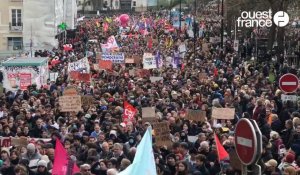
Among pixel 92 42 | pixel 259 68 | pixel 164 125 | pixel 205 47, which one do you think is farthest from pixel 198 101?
pixel 92 42

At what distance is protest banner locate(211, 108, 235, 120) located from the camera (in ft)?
53.5

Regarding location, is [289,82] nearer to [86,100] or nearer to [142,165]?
[86,100]

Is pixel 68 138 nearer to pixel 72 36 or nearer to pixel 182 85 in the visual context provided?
pixel 182 85

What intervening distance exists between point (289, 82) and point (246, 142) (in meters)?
11.8

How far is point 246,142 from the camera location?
6648mm

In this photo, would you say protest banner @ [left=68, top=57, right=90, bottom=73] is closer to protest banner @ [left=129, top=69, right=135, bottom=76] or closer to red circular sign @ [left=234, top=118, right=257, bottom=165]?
protest banner @ [left=129, top=69, right=135, bottom=76]

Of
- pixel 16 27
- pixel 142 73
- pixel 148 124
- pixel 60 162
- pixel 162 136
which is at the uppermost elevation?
pixel 16 27

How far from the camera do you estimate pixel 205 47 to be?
40.5m

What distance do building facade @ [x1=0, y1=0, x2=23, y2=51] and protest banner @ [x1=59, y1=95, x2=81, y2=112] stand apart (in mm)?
44156

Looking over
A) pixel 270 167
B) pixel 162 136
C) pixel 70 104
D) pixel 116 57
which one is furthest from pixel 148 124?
pixel 116 57

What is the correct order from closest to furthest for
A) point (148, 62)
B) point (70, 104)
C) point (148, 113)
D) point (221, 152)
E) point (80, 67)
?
point (221, 152) → point (148, 113) → point (70, 104) → point (80, 67) → point (148, 62)

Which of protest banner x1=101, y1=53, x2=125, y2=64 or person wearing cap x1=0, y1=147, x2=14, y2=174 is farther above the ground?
protest banner x1=101, y1=53, x2=125, y2=64

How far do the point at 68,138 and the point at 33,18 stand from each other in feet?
145

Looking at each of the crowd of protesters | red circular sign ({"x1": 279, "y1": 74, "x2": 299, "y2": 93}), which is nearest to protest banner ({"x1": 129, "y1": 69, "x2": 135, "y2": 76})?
the crowd of protesters
